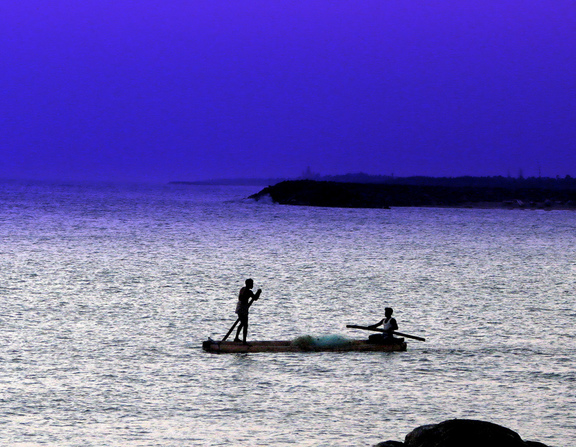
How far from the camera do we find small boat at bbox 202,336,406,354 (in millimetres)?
22828

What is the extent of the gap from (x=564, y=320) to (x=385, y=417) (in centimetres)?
1711

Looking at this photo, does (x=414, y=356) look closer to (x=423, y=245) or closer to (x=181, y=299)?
(x=181, y=299)

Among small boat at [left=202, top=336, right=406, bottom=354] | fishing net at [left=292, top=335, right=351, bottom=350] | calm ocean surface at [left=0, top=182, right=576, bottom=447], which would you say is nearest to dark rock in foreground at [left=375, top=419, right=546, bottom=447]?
calm ocean surface at [left=0, top=182, right=576, bottom=447]

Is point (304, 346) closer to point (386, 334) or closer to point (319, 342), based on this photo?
point (319, 342)

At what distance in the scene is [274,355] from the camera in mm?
22922

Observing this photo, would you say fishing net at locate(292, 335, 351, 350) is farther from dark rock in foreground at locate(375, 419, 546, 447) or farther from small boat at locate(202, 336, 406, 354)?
dark rock in foreground at locate(375, 419, 546, 447)

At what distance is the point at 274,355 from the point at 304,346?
0.95 m

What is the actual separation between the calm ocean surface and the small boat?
0.27 m

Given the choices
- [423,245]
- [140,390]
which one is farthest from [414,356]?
[423,245]

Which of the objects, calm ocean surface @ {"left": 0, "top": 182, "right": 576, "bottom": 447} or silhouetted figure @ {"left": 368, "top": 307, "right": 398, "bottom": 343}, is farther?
silhouetted figure @ {"left": 368, "top": 307, "right": 398, "bottom": 343}

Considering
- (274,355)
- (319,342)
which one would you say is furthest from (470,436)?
(319,342)

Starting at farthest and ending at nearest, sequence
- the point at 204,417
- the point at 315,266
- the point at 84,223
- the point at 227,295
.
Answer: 1. the point at 84,223
2. the point at 315,266
3. the point at 227,295
4. the point at 204,417

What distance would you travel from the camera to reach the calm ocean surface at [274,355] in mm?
16031

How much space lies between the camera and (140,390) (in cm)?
1861
